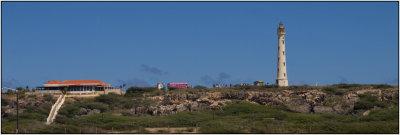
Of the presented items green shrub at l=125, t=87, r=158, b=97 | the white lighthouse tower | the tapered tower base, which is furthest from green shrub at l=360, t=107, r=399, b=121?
green shrub at l=125, t=87, r=158, b=97

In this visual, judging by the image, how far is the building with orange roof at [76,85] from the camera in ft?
239

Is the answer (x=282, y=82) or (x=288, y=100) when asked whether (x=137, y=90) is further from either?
(x=288, y=100)

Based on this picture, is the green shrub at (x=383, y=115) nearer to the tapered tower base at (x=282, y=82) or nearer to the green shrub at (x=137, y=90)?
the tapered tower base at (x=282, y=82)

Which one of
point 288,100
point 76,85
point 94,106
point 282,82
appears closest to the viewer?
point 94,106

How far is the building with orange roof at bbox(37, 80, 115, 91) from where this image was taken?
72812 millimetres

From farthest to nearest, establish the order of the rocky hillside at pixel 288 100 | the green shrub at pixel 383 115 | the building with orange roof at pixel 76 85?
the building with orange roof at pixel 76 85, the rocky hillside at pixel 288 100, the green shrub at pixel 383 115

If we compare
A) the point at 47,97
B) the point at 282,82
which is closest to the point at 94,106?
the point at 47,97

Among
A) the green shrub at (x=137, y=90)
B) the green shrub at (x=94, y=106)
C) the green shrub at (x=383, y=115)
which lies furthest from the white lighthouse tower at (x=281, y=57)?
the green shrub at (x=94, y=106)

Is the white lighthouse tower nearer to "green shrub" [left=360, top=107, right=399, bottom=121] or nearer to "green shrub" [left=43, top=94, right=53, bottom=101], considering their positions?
"green shrub" [left=360, top=107, right=399, bottom=121]

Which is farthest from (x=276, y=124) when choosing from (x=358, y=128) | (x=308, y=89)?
(x=308, y=89)

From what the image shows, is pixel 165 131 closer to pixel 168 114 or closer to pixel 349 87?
pixel 168 114

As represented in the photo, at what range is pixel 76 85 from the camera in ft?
238

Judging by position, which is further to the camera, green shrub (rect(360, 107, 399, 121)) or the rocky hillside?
the rocky hillside

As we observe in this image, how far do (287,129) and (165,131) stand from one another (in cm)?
1021
